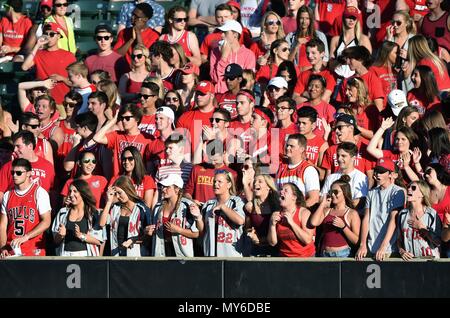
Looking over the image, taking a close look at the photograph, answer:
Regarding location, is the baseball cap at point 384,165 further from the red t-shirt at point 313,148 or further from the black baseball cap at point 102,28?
the black baseball cap at point 102,28

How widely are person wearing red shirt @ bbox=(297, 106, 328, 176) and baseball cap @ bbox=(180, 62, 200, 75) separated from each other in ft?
6.20

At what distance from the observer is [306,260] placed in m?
12.7

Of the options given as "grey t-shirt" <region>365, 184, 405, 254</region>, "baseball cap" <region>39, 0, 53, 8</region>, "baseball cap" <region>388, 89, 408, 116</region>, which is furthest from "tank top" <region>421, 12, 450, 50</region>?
"baseball cap" <region>39, 0, 53, 8</region>

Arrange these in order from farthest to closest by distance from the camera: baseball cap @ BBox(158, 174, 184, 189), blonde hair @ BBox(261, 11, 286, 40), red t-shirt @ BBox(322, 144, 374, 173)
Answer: blonde hair @ BBox(261, 11, 286, 40)
red t-shirt @ BBox(322, 144, 374, 173)
baseball cap @ BBox(158, 174, 184, 189)

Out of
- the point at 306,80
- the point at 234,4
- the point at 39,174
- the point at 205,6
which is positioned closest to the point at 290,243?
the point at 306,80

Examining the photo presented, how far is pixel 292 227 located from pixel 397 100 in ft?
7.63

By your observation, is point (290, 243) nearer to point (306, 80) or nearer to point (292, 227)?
point (292, 227)

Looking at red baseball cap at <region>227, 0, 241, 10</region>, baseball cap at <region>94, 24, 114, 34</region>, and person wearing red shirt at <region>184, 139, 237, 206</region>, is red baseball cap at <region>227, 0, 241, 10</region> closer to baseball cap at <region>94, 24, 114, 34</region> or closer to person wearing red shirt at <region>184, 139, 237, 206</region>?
baseball cap at <region>94, 24, 114, 34</region>

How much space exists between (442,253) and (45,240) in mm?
4100

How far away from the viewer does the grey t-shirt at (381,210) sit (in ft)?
42.1

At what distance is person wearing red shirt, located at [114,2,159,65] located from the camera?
53.7 feet

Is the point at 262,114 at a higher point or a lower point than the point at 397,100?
lower

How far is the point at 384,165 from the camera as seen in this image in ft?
43.2

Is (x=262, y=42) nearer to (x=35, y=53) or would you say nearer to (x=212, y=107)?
(x=212, y=107)
